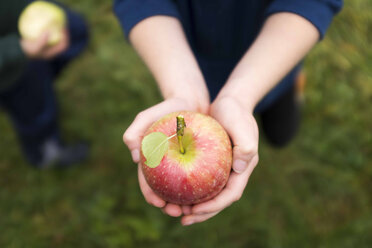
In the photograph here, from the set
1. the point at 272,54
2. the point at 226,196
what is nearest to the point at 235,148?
the point at 226,196

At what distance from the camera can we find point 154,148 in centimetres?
72

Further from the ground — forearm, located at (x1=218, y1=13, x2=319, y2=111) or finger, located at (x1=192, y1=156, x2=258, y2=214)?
forearm, located at (x1=218, y1=13, x2=319, y2=111)

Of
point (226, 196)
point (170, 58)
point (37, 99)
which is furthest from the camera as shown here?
point (37, 99)

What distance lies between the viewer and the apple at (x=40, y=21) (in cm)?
143

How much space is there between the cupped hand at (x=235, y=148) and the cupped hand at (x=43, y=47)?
0.85 metres

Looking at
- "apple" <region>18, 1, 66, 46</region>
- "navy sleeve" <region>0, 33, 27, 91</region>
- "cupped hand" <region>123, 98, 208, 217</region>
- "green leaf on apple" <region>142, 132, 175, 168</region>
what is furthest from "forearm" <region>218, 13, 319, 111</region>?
"apple" <region>18, 1, 66, 46</region>

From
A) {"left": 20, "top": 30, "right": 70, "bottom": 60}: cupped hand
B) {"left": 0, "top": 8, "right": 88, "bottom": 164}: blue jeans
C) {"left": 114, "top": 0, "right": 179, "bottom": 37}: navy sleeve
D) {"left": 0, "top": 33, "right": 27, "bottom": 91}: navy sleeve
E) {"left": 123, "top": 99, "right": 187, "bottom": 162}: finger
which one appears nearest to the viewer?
{"left": 123, "top": 99, "right": 187, "bottom": 162}: finger

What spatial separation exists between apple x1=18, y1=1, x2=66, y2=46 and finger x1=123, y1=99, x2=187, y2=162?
2.77 ft

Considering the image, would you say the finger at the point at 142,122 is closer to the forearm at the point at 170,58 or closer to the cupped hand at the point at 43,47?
the forearm at the point at 170,58

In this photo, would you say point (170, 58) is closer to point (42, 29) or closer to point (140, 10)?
point (140, 10)

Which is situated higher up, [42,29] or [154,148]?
[154,148]

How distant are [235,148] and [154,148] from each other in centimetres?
18

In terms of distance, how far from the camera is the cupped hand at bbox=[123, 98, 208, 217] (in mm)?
829

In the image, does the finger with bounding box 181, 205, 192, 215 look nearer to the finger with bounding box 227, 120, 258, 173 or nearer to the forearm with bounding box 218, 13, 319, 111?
the finger with bounding box 227, 120, 258, 173
